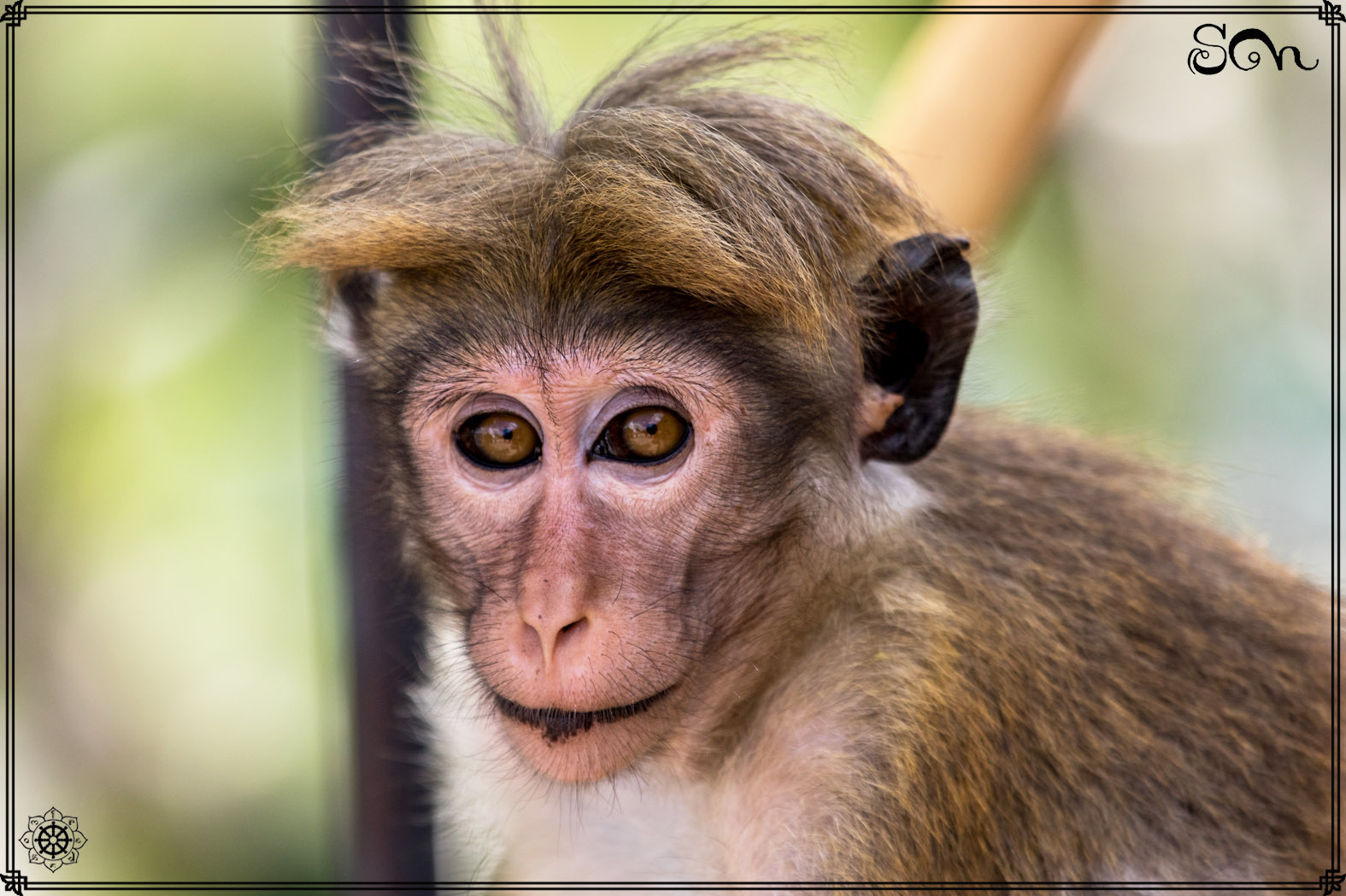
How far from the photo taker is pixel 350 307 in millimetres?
2719

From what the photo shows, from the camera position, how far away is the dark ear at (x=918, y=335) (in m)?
2.31

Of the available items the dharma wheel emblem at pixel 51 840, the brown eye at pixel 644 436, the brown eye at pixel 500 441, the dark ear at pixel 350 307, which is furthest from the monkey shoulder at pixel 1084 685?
the dharma wheel emblem at pixel 51 840

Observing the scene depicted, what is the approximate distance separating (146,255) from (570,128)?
287cm

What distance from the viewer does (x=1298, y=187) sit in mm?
6121

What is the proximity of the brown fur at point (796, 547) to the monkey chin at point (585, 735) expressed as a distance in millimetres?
59

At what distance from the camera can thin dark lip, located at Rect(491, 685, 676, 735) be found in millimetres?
2232

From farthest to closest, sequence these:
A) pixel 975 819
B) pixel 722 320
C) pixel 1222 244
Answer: pixel 1222 244
pixel 975 819
pixel 722 320

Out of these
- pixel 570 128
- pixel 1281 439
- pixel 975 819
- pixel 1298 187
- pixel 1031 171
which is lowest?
pixel 975 819

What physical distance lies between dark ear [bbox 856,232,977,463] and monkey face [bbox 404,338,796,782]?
0.28 meters

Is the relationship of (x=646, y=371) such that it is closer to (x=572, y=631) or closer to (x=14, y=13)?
(x=572, y=631)

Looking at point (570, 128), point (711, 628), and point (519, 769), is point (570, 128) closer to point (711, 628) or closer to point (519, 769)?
point (711, 628)

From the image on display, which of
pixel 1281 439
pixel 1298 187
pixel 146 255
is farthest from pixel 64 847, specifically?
pixel 1298 187

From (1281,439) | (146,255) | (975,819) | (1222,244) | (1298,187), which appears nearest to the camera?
(975,819)

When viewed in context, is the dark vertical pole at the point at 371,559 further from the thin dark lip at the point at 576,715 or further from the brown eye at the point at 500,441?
the thin dark lip at the point at 576,715
